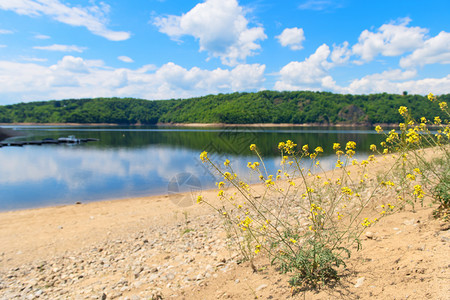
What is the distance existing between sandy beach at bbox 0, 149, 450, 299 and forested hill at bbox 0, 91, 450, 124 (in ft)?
349

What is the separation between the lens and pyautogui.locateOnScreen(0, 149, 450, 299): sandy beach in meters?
3.09

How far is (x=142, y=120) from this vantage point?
168 meters

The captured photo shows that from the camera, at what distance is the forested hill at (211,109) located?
129 m

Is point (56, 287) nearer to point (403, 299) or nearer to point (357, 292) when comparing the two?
point (357, 292)

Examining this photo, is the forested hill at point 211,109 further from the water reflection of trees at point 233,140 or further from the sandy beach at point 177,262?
the sandy beach at point 177,262

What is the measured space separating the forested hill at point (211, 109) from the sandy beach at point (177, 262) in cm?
10626

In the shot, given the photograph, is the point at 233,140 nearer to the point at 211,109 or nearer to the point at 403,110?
the point at 403,110

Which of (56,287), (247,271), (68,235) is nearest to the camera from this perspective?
(247,271)

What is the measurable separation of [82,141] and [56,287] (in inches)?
2227

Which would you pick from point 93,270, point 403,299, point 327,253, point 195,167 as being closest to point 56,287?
point 93,270

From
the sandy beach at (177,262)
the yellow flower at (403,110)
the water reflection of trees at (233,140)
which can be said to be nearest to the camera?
the sandy beach at (177,262)

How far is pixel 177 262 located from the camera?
224 inches

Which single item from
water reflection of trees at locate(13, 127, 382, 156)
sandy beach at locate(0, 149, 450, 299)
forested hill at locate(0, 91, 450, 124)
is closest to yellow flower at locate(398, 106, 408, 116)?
sandy beach at locate(0, 149, 450, 299)

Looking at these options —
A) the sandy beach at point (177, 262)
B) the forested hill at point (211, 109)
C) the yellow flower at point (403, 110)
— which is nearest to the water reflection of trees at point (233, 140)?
the sandy beach at point (177, 262)
